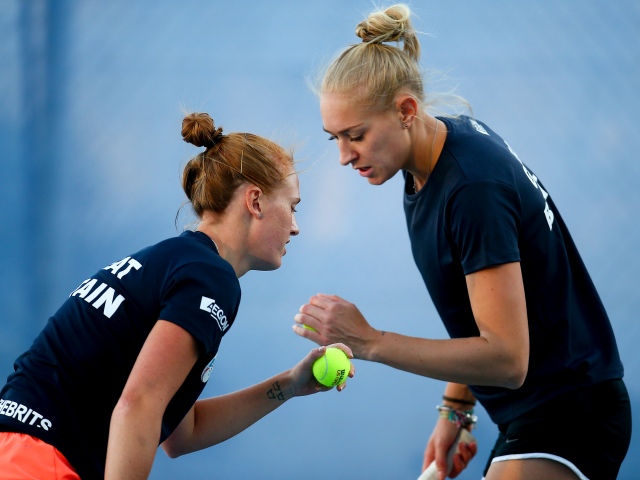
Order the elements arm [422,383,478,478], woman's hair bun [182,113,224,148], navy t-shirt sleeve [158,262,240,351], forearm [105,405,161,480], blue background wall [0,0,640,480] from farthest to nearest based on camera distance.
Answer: blue background wall [0,0,640,480], arm [422,383,478,478], woman's hair bun [182,113,224,148], navy t-shirt sleeve [158,262,240,351], forearm [105,405,161,480]

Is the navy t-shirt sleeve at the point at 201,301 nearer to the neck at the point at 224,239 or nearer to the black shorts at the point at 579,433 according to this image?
the neck at the point at 224,239

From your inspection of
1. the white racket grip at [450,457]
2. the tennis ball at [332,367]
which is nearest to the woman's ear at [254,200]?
the tennis ball at [332,367]

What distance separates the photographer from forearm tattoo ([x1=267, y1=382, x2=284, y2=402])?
6.91 feet

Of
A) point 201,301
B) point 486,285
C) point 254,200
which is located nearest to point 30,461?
point 201,301

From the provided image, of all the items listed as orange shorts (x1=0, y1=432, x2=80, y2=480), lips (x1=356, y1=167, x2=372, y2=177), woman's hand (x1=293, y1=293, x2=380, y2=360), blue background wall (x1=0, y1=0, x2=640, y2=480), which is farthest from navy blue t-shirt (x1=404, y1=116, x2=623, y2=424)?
blue background wall (x1=0, y1=0, x2=640, y2=480)

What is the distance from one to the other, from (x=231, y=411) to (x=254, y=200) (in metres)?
0.55

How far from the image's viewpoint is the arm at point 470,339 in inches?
73.1

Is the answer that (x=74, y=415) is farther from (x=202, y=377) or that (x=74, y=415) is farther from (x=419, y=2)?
(x=419, y=2)

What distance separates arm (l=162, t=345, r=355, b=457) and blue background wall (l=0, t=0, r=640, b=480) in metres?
1.67

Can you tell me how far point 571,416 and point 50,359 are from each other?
1.24 m

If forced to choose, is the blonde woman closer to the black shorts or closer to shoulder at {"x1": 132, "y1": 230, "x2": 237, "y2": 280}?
the black shorts

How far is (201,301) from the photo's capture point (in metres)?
1.66

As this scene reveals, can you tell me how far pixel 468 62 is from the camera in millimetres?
3889

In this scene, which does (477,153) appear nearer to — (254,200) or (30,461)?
(254,200)
